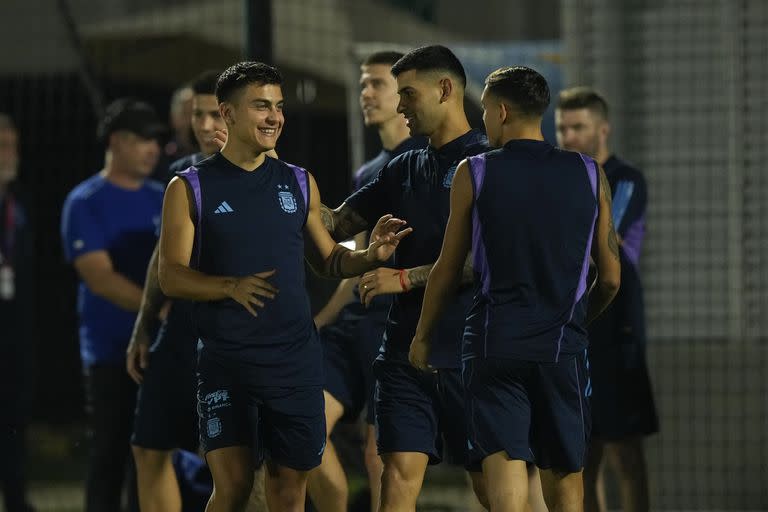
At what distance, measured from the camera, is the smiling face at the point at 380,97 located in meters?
7.38

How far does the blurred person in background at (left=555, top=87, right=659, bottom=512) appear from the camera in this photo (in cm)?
803

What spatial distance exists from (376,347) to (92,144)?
7.02 metres

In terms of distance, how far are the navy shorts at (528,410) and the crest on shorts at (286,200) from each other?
2.77 ft

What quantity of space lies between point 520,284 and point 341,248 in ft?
2.52

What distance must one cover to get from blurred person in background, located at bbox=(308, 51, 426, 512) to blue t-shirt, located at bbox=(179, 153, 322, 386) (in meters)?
1.24

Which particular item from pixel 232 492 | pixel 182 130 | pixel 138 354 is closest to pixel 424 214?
pixel 232 492

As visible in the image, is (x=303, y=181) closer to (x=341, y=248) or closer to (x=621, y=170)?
(x=341, y=248)

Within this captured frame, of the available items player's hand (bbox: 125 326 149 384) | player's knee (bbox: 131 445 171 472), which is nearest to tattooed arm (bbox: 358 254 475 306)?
player's hand (bbox: 125 326 149 384)

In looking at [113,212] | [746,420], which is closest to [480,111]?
[746,420]

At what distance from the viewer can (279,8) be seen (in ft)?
47.0

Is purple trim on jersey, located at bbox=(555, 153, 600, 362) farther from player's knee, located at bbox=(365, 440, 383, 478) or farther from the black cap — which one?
the black cap

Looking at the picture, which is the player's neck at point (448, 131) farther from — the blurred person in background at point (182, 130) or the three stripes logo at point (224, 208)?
the blurred person in background at point (182, 130)

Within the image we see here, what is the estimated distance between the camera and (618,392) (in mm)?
8180

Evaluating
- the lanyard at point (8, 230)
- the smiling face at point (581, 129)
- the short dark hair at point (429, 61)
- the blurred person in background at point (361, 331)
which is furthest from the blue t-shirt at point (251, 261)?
the lanyard at point (8, 230)
